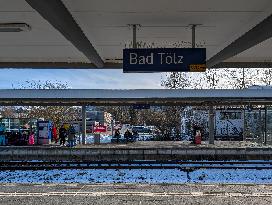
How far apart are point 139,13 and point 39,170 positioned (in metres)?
11.0

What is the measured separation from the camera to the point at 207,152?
63.7 ft

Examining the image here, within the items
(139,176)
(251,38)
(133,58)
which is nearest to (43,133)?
(139,176)

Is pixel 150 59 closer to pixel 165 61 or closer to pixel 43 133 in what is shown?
pixel 165 61

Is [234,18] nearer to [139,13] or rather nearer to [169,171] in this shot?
[139,13]

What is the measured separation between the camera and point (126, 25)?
6.80m

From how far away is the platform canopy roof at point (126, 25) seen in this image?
5341 millimetres

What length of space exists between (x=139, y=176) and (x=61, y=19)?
9.28 metres

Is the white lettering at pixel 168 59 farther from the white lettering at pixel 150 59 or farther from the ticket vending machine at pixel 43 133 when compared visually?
the ticket vending machine at pixel 43 133

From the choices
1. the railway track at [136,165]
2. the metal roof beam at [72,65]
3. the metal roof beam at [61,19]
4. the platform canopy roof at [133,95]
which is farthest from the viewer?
the platform canopy roof at [133,95]

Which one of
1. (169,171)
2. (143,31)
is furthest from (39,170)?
(143,31)

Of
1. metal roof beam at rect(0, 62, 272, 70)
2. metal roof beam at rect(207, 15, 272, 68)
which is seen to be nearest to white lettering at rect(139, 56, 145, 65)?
metal roof beam at rect(207, 15, 272, 68)

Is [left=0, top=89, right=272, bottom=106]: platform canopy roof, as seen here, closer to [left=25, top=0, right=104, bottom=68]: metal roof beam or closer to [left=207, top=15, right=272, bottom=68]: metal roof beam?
[left=207, top=15, right=272, bottom=68]: metal roof beam

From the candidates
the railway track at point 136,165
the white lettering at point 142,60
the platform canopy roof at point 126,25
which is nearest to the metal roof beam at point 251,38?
the platform canopy roof at point 126,25

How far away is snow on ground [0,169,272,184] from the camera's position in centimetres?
1306
